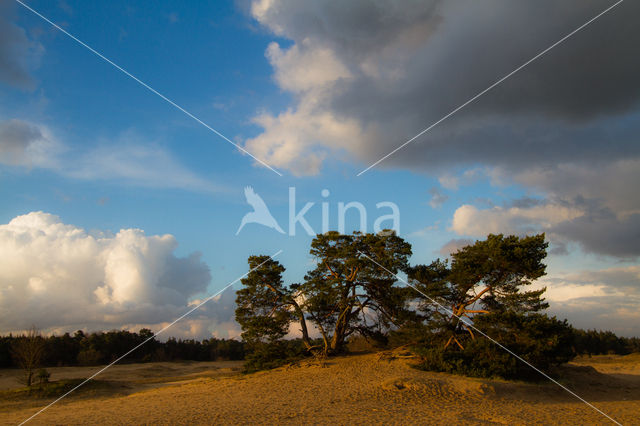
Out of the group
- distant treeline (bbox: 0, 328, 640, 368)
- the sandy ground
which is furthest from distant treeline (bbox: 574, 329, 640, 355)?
the sandy ground

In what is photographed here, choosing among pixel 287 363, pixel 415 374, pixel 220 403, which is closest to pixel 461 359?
pixel 415 374

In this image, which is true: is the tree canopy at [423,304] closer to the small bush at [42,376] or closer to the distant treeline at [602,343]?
the small bush at [42,376]

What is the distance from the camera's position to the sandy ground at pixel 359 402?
44.3ft

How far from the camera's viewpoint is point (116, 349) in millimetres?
55281

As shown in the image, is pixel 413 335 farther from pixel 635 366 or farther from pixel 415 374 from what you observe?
pixel 635 366

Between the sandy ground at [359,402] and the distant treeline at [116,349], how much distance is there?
25.2m

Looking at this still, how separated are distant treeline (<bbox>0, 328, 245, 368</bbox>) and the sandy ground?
2516 cm

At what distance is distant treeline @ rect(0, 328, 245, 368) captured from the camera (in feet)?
158

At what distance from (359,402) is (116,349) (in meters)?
51.9

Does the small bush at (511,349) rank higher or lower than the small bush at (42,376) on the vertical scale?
higher

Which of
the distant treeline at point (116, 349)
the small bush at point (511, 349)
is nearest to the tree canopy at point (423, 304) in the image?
the small bush at point (511, 349)

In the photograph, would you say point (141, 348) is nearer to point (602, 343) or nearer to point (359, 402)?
point (359, 402)

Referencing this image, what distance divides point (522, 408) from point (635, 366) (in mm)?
31751

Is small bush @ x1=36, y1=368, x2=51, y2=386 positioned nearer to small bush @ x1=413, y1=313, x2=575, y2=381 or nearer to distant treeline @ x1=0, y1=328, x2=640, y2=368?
distant treeline @ x1=0, y1=328, x2=640, y2=368
